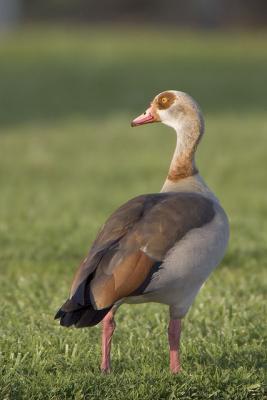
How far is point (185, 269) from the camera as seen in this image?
543cm

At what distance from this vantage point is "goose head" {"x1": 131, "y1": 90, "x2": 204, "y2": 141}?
6332mm

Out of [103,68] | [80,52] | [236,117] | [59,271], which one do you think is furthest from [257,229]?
[80,52]

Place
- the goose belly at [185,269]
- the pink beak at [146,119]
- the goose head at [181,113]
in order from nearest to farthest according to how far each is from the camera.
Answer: the goose belly at [185,269] → the goose head at [181,113] → the pink beak at [146,119]

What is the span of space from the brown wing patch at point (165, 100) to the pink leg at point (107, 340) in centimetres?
145

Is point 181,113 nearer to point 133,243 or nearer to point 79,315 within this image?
point 133,243

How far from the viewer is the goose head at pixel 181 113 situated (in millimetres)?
6332

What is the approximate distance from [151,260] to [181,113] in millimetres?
1288

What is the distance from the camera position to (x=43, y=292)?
26.7 ft

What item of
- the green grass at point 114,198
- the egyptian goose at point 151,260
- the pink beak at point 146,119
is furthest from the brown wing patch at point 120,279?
the pink beak at point 146,119

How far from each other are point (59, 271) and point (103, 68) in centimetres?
2233

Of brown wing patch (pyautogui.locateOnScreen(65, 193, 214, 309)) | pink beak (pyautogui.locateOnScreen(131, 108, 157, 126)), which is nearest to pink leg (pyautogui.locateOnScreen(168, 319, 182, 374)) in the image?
brown wing patch (pyautogui.locateOnScreen(65, 193, 214, 309))

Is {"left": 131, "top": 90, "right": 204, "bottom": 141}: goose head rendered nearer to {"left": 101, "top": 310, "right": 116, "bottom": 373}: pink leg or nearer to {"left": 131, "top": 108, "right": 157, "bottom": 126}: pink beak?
{"left": 131, "top": 108, "right": 157, "bottom": 126}: pink beak

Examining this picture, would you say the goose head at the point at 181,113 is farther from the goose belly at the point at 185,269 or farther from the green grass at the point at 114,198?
the green grass at the point at 114,198

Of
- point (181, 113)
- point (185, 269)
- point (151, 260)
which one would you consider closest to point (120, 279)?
point (151, 260)
